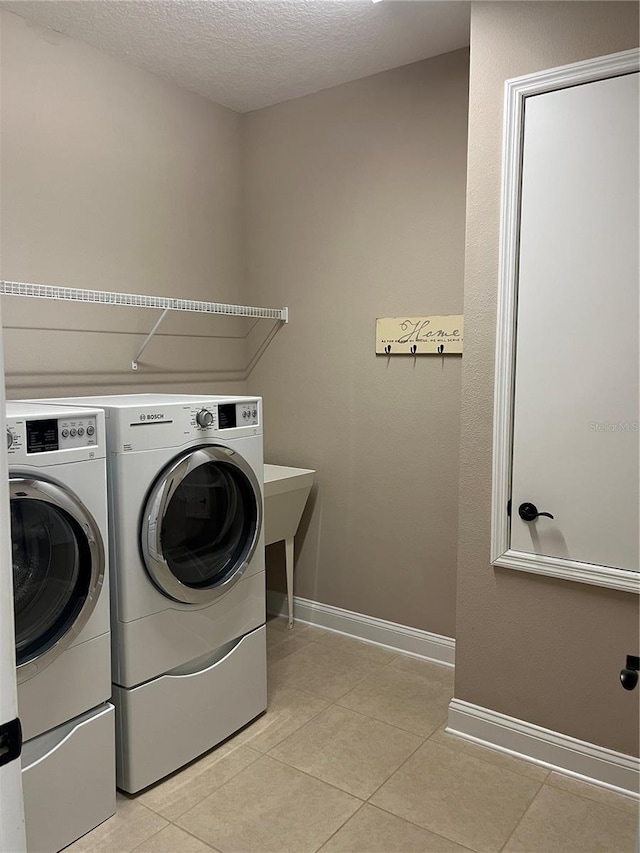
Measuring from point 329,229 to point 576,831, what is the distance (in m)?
2.60

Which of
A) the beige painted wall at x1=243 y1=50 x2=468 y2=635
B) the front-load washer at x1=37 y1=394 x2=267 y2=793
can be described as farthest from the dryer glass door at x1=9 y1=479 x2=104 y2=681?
the beige painted wall at x1=243 y1=50 x2=468 y2=635

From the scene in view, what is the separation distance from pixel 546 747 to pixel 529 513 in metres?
0.80

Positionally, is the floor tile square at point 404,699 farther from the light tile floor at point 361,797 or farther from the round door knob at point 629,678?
the round door knob at point 629,678

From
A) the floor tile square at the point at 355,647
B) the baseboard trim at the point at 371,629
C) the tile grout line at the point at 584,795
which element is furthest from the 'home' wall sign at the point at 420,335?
the tile grout line at the point at 584,795

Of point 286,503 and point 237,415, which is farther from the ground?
point 237,415

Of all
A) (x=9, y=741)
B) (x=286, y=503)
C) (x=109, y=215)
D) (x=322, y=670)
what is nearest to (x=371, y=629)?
(x=322, y=670)

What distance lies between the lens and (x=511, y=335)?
7.31 ft

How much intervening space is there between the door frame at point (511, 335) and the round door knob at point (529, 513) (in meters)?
0.06

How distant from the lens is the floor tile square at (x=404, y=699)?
2.56 m

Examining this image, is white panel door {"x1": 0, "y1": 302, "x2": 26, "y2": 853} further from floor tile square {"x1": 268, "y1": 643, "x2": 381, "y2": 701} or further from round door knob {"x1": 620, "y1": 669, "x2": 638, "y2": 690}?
floor tile square {"x1": 268, "y1": 643, "x2": 381, "y2": 701}

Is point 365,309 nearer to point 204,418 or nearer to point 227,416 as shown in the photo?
point 227,416

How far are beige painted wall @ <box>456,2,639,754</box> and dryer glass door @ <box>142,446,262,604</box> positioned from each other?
792 millimetres

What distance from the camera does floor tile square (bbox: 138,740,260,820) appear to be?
2078mm

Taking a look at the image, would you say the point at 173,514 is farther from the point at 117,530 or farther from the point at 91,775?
the point at 91,775
